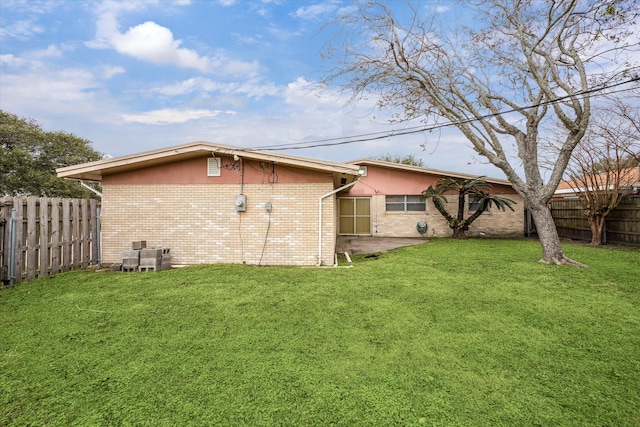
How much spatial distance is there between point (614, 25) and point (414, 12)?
4.64 metres

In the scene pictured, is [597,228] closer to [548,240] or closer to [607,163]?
[607,163]

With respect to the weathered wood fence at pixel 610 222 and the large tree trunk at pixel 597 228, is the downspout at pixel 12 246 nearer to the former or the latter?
the large tree trunk at pixel 597 228

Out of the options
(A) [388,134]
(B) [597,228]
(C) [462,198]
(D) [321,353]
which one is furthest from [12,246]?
(B) [597,228]

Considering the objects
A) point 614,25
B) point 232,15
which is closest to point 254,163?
point 232,15

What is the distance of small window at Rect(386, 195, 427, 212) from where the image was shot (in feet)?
49.3

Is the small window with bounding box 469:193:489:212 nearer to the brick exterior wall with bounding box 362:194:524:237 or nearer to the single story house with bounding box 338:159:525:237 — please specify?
the single story house with bounding box 338:159:525:237

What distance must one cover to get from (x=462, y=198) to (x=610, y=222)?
5290 mm

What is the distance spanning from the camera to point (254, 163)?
804 cm

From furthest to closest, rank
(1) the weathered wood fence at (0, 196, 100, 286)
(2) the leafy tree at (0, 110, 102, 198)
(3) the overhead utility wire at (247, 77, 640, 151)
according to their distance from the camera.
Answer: (2) the leafy tree at (0, 110, 102, 198)
(3) the overhead utility wire at (247, 77, 640, 151)
(1) the weathered wood fence at (0, 196, 100, 286)

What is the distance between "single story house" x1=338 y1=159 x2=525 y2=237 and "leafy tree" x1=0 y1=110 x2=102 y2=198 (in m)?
19.5

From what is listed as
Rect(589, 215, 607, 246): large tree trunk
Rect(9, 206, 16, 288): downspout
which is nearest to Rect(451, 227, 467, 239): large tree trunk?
Rect(589, 215, 607, 246): large tree trunk

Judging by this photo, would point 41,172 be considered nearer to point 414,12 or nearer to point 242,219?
point 242,219

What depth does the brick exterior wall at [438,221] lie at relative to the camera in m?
14.4

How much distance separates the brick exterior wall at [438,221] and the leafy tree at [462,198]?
1.52ft
